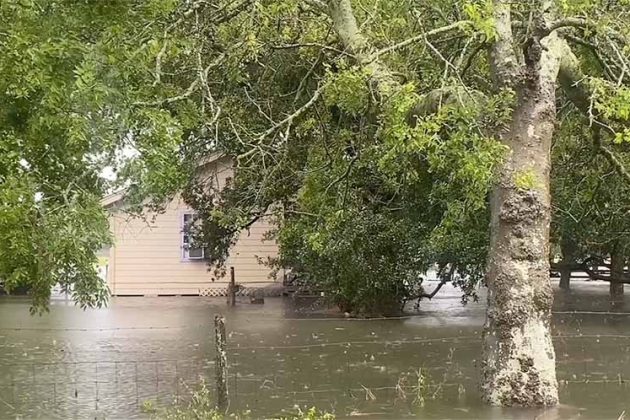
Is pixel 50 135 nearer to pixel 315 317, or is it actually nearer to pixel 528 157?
pixel 528 157

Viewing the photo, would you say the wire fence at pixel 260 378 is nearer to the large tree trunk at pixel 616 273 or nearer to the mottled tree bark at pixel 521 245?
the mottled tree bark at pixel 521 245

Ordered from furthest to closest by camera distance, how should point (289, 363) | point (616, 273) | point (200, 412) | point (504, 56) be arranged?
point (616, 273) → point (289, 363) → point (504, 56) → point (200, 412)

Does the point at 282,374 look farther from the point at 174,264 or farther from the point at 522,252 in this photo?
the point at 174,264

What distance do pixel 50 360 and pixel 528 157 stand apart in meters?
7.54

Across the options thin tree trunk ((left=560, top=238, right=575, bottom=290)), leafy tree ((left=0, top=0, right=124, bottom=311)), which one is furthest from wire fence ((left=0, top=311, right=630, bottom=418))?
thin tree trunk ((left=560, top=238, right=575, bottom=290))

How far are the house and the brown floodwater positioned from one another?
508 cm

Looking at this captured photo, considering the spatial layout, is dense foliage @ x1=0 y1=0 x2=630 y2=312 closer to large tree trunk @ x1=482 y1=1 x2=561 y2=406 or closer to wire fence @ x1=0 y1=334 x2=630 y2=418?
large tree trunk @ x1=482 y1=1 x2=561 y2=406

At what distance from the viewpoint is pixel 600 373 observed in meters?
11.0

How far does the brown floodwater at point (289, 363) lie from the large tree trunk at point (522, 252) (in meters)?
0.36

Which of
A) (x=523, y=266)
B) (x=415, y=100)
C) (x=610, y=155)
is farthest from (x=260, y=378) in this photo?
(x=610, y=155)

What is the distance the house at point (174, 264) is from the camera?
25.9 meters

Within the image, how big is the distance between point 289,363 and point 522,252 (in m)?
4.35

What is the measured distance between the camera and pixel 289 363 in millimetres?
11922

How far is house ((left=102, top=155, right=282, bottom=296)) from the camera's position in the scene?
25.9 m
